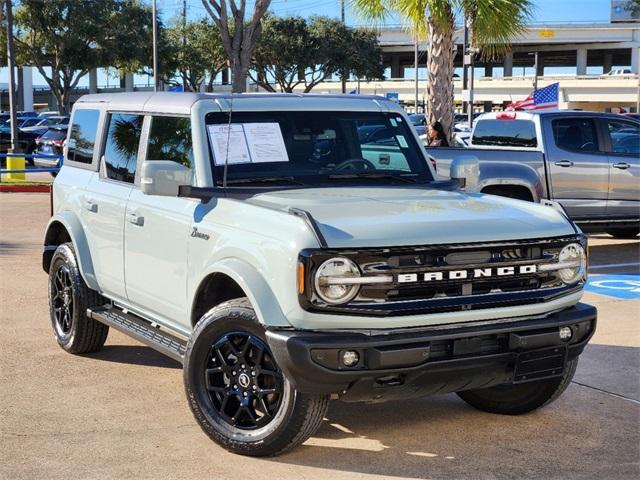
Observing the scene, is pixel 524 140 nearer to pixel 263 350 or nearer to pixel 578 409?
pixel 578 409

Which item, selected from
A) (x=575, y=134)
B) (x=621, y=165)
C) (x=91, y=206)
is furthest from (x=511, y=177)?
(x=91, y=206)

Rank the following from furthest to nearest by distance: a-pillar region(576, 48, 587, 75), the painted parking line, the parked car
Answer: a-pillar region(576, 48, 587, 75)
the parked car
the painted parking line

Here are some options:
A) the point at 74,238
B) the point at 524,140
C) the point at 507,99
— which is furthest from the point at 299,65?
the point at 74,238

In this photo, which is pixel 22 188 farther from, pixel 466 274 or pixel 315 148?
pixel 466 274

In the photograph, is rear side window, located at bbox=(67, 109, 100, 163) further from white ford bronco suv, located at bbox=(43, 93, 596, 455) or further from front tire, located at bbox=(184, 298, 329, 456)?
front tire, located at bbox=(184, 298, 329, 456)

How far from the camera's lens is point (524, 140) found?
12.9 m

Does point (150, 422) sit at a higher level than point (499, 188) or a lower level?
lower

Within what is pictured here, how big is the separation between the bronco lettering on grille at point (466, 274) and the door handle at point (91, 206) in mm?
2850

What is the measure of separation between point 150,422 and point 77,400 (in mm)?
684

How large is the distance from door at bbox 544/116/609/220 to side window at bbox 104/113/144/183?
7.41 meters

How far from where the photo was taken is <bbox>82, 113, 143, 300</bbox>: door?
249 inches

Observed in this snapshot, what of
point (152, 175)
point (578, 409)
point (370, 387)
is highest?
point (152, 175)

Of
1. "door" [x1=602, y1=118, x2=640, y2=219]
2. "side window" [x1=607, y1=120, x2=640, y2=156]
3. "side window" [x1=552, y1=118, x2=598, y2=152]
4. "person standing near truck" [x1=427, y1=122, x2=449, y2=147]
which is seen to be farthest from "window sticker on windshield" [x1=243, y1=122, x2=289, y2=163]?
"person standing near truck" [x1=427, y1=122, x2=449, y2=147]

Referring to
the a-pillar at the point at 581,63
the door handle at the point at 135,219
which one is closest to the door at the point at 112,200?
the door handle at the point at 135,219
